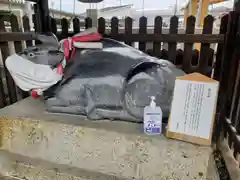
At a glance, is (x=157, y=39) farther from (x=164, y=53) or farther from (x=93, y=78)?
(x=93, y=78)

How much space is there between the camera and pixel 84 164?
103 centimetres

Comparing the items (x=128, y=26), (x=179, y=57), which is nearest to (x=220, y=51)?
(x=179, y=57)

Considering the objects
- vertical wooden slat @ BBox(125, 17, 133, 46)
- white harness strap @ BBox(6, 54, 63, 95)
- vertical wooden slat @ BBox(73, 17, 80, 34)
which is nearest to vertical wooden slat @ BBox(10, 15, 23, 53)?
vertical wooden slat @ BBox(73, 17, 80, 34)

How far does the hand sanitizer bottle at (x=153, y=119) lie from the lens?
86 centimetres

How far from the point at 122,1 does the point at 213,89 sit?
211 centimetres

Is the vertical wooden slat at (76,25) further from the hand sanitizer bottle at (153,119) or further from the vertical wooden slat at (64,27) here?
the hand sanitizer bottle at (153,119)

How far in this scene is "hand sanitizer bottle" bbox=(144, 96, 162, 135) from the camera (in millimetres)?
862

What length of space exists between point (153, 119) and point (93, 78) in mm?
413

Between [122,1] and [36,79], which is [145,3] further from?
[36,79]

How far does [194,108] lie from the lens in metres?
0.81

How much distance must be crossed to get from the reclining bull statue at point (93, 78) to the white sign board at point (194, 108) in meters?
0.18

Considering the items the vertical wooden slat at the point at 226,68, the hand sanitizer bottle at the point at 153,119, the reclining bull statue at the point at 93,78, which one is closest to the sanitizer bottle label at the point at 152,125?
the hand sanitizer bottle at the point at 153,119

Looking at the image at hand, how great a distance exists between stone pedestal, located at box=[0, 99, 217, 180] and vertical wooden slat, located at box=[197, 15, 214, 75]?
37.3 inches

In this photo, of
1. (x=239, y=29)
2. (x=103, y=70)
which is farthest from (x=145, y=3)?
(x=103, y=70)
